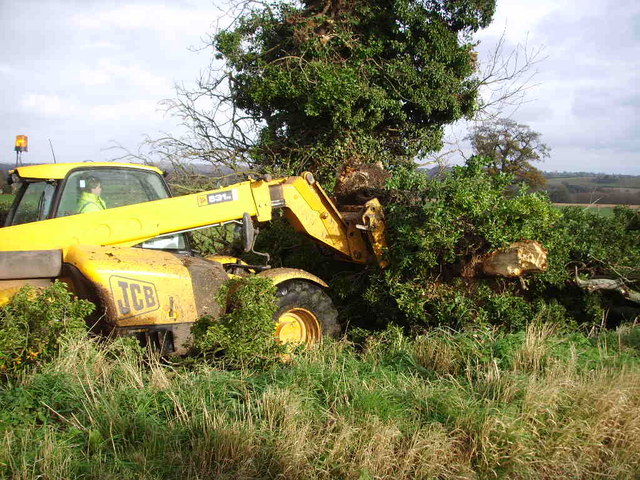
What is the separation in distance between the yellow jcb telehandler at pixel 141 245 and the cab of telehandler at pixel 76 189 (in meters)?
0.01

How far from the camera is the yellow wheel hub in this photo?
6.71 metres

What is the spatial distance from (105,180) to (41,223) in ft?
3.11

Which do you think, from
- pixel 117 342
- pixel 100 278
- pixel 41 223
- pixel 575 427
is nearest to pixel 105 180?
pixel 41 223

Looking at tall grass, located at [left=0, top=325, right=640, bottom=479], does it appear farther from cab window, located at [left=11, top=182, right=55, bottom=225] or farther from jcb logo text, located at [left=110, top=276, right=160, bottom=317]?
cab window, located at [left=11, top=182, right=55, bottom=225]

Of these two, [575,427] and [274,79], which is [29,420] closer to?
[575,427]

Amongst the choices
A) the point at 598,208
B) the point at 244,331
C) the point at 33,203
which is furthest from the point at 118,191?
the point at 598,208

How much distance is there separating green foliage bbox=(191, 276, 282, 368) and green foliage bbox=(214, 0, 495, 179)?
18.8 feet

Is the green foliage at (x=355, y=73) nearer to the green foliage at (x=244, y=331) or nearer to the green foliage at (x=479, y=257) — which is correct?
the green foliage at (x=479, y=257)

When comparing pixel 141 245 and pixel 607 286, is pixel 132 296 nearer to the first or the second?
pixel 141 245

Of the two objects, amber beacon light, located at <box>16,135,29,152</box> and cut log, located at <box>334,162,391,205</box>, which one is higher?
amber beacon light, located at <box>16,135,29,152</box>

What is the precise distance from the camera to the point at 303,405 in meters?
4.30

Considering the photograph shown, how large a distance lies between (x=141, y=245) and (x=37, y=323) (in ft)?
4.93

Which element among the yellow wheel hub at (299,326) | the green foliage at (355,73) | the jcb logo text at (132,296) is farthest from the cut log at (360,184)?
the jcb logo text at (132,296)

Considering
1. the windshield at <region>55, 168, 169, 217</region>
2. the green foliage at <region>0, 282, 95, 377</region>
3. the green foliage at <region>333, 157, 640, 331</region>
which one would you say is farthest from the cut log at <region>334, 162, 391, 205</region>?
the green foliage at <region>0, 282, 95, 377</region>
